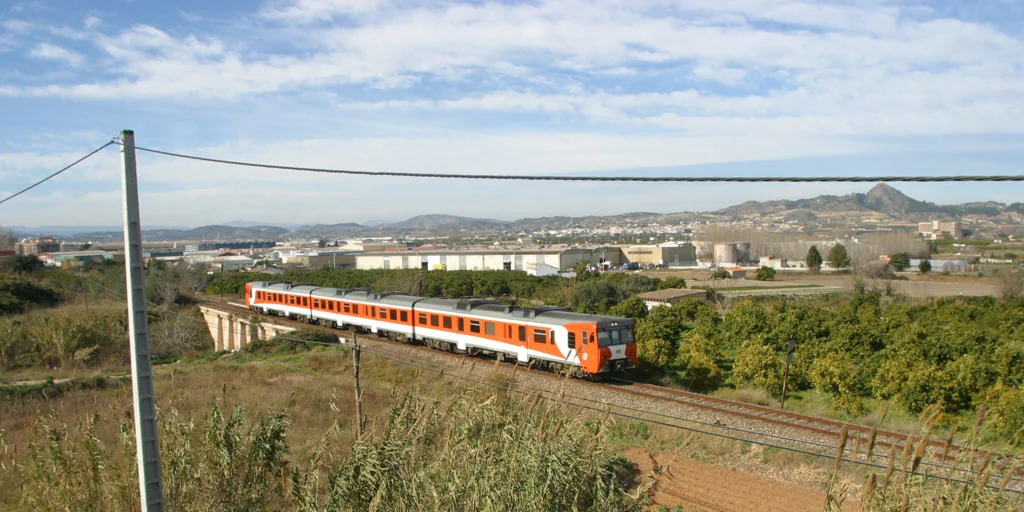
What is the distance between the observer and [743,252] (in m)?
81.8

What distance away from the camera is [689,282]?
50.9m

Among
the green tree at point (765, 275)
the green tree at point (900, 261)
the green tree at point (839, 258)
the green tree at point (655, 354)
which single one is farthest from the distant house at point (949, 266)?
the green tree at point (655, 354)

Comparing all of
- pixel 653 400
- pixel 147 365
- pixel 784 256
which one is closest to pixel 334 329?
pixel 653 400

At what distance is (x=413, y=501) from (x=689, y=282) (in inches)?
1919

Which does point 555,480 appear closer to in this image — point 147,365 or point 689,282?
point 147,365

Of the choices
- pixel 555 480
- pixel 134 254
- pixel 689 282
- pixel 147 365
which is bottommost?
pixel 689 282

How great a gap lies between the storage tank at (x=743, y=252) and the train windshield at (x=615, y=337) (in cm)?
6762

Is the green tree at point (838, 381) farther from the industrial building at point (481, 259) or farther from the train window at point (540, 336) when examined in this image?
the industrial building at point (481, 259)

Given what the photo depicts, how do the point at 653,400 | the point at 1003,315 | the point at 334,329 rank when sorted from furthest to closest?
the point at 334,329 → the point at 1003,315 → the point at 653,400

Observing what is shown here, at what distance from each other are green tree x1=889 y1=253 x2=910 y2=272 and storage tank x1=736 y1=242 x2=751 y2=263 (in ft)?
72.3

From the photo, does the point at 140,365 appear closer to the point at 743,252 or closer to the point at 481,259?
the point at 481,259

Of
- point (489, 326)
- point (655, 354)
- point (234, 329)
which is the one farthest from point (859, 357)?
point (234, 329)

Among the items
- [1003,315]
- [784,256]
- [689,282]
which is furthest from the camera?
[784,256]

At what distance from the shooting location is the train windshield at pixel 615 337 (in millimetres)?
16484
